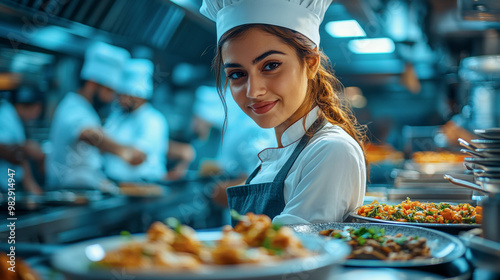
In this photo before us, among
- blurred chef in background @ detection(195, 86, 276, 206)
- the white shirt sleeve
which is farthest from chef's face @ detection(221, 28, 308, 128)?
blurred chef in background @ detection(195, 86, 276, 206)

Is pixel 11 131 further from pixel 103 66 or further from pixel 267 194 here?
pixel 267 194

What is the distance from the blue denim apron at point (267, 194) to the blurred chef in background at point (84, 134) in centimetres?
267

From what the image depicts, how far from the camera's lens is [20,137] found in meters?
4.43

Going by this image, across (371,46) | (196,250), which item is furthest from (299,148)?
(371,46)

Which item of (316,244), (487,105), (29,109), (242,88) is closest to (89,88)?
(29,109)

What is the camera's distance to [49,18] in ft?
8.35

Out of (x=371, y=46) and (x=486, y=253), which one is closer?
(x=486, y=253)

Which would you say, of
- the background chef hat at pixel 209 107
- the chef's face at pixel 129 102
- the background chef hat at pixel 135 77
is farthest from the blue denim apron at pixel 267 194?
the background chef hat at pixel 209 107

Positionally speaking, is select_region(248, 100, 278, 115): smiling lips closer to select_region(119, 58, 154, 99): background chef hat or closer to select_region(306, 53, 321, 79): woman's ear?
select_region(306, 53, 321, 79): woman's ear

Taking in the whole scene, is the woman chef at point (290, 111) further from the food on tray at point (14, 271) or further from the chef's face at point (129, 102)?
the chef's face at point (129, 102)

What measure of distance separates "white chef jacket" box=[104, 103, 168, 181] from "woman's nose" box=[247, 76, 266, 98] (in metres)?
4.22

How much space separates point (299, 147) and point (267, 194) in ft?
0.68

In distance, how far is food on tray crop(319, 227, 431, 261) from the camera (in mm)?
963

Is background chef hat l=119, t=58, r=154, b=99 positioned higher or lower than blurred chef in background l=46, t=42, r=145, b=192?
higher
